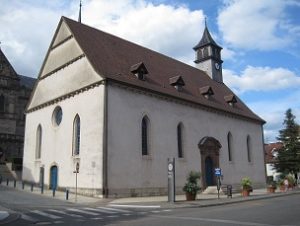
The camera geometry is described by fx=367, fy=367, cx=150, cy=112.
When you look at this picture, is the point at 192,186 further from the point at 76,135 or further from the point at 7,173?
the point at 7,173

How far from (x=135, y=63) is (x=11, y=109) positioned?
105ft

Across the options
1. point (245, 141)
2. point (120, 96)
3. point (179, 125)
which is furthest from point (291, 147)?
point (120, 96)

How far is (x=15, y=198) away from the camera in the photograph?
78.0 ft

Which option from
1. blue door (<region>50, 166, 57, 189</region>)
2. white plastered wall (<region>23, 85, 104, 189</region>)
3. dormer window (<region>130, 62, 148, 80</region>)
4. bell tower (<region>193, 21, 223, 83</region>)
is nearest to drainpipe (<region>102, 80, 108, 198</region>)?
white plastered wall (<region>23, 85, 104, 189</region>)

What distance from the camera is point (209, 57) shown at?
4803 cm

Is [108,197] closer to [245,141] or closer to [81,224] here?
[81,224]

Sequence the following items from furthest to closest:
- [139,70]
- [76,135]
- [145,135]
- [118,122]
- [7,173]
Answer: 1. [7,173]
2. [139,70]
3. [145,135]
4. [76,135]
5. [118,122]

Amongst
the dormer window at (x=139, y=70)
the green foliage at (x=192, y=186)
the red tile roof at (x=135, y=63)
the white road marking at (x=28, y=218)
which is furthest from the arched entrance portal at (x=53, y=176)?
the white road marking at (x=28, y=218)

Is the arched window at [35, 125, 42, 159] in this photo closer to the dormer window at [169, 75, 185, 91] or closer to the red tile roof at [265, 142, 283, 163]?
the dormer window at [169, 75, 185, 91]

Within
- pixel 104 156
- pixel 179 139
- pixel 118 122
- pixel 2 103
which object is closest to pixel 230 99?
pixel 179 139

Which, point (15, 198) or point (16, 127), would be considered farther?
point (16, 127)

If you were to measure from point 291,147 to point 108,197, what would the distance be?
32792mm

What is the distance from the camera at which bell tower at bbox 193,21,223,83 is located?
48.0 m

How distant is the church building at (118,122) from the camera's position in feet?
87.4
